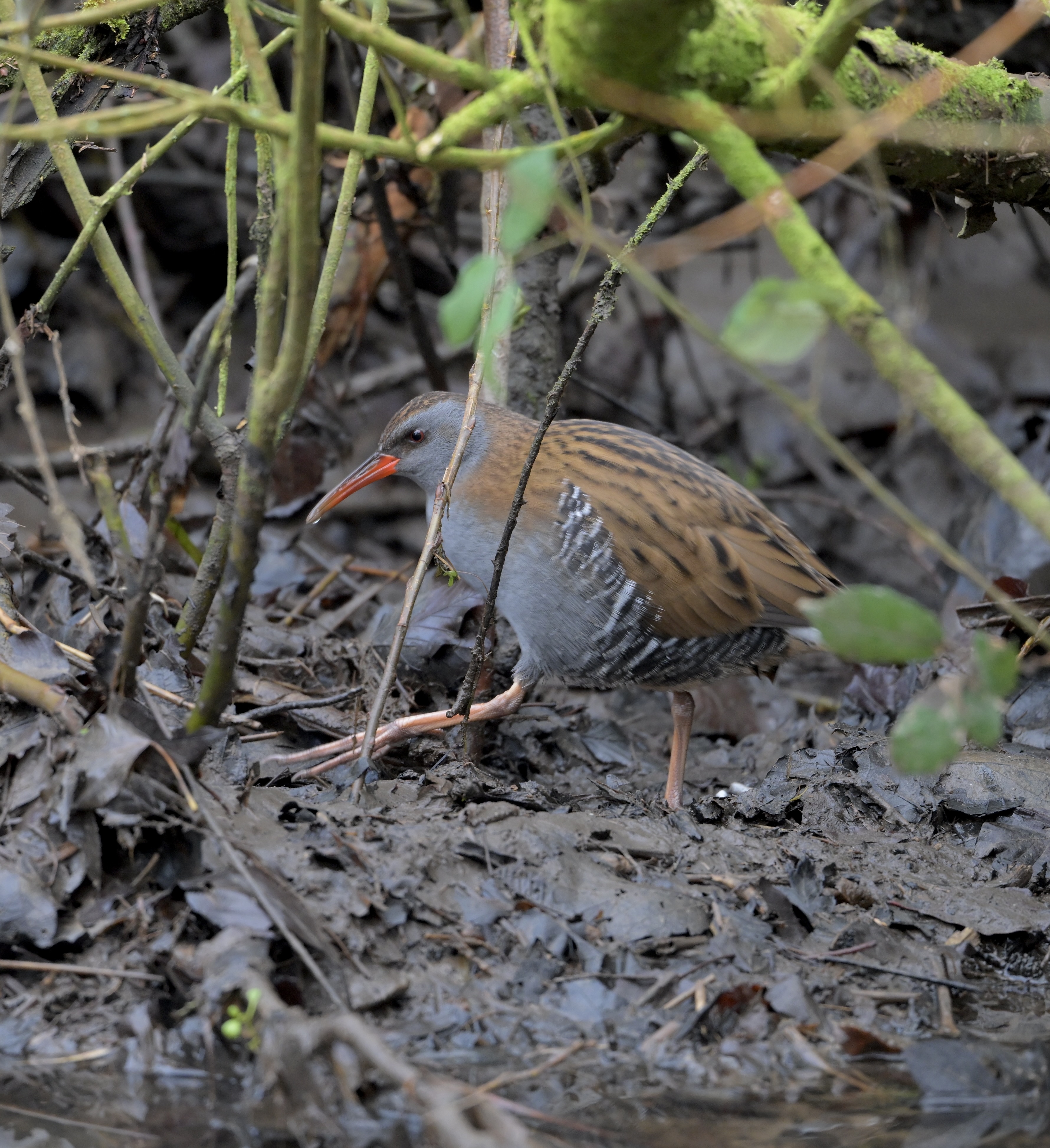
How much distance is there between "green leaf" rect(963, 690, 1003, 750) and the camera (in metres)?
1.60

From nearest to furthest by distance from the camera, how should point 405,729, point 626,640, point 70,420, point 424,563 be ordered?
point 70,420
point 424,563
point 405,729
point 626,640

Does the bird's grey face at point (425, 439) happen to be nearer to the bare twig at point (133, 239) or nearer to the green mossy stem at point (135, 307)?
the green mossy stem at point (135, 307)

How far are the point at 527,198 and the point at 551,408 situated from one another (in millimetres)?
1348

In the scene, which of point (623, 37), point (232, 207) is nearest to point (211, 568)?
point (232, 207)

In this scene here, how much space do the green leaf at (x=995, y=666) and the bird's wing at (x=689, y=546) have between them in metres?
1.77

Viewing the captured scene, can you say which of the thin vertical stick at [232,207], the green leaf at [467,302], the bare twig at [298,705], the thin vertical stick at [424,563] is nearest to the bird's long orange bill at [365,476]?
the thin vertical stick at [424,563]

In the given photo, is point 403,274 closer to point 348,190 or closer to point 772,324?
point 348,190

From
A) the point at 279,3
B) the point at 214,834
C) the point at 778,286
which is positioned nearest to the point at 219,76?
the point at 279,3

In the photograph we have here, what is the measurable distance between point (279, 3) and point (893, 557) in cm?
368

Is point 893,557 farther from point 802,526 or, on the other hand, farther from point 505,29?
point 505,29

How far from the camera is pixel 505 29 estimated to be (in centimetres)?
379

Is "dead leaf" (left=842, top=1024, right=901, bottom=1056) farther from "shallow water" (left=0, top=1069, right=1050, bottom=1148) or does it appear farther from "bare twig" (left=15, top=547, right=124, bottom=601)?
"bare twig" (left=15, top=547, right=124, bottom=601)

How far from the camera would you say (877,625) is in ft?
5.23

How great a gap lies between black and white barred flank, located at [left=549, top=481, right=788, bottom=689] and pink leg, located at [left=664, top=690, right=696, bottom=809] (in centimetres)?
14
